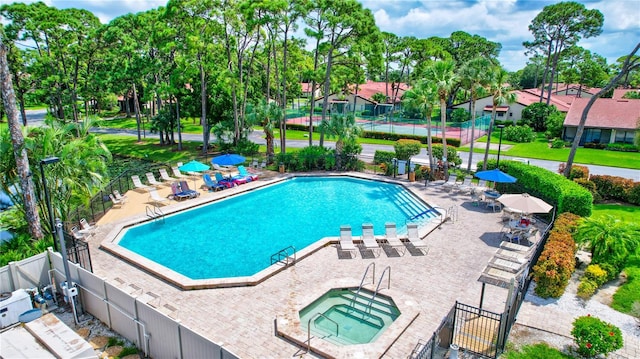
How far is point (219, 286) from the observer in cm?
1253

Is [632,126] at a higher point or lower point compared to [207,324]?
higher

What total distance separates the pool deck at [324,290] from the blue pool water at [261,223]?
1.66 m

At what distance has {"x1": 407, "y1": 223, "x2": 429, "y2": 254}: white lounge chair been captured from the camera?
15375 millimetres

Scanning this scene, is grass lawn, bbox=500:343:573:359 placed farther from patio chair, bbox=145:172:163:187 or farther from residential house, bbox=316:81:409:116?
residential house, bbox=316:81:409:116

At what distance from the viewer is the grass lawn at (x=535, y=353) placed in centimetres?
955

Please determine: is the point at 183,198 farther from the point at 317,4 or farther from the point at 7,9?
the point at 7,9

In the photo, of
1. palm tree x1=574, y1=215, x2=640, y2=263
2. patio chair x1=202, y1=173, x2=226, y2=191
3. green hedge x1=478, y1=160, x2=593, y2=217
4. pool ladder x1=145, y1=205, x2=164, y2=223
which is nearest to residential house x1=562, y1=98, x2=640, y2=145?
green hedge x1=478, y1=160, x2=593, y2=217

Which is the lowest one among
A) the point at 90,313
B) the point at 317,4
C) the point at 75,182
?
the point at 90,313

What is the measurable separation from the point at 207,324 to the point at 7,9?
125 ft

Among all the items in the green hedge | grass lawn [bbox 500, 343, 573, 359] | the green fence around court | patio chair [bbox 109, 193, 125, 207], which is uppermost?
the green fence around court

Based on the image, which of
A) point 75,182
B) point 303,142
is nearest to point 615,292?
point 75,182

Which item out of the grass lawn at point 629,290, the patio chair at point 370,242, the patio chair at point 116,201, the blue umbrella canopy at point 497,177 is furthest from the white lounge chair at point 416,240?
the patio chair at point 116,201

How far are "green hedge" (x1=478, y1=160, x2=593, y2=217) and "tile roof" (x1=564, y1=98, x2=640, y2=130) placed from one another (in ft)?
87.6

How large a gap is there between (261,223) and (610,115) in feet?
141
